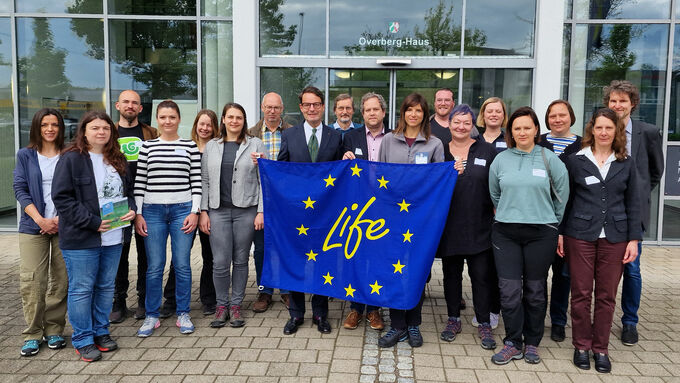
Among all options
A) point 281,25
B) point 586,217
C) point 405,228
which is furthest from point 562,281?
point 281,25

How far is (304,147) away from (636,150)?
2814 mm

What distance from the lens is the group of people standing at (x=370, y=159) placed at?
3.71 meters

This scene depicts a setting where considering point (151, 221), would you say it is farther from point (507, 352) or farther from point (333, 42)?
point (333, 42)

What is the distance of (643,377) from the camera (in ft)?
11.8

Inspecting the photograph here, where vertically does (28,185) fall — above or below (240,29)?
below

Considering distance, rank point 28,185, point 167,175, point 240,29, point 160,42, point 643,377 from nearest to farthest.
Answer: point 643,377 < point 28,185 < point 167,175 < point 240,29 < point 160,42

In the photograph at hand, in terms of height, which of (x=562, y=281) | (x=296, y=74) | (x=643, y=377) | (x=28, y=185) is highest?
(x=296, y=74)

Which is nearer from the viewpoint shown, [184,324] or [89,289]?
[89,289]

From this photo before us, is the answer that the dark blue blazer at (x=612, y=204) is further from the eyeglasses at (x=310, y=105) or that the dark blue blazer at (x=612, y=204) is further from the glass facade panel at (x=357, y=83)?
the glass facade panel at (x=357, y=83)

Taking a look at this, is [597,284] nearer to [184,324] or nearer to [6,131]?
[184,324]

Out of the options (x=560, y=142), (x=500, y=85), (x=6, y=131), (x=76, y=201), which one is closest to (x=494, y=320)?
(x=560, y=142)

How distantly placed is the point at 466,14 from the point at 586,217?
5.26m

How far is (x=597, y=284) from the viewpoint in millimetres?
3828

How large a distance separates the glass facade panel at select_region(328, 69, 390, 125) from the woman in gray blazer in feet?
12.2
